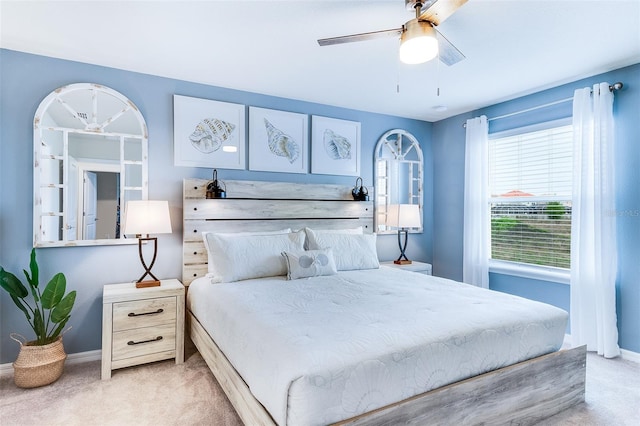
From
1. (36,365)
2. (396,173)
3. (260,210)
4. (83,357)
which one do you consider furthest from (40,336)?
(396,173)

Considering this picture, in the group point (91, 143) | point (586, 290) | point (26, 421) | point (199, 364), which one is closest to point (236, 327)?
point (199, 364)

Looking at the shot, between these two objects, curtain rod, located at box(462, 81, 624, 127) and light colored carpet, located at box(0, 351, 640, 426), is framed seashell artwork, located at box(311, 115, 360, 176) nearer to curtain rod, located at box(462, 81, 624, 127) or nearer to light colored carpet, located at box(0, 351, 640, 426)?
curtain rod, located at box(462, 81, 624, 127)

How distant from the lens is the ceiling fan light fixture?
1802mm

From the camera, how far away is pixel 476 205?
4.07m

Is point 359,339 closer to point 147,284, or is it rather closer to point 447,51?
point 447,51

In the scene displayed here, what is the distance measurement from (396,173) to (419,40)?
9.17ft

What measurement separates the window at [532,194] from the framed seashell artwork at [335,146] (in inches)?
63.9

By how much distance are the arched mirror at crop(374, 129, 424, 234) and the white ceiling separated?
99 centimetres

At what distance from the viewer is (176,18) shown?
2.23 m

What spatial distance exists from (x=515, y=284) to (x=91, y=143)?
4421mm

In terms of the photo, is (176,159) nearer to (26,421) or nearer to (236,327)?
(236,327)

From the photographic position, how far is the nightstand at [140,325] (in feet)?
8.31

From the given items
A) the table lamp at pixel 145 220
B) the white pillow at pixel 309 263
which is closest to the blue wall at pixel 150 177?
the table lamp at pixel 145 220

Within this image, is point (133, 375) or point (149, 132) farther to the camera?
point (149, 132)
